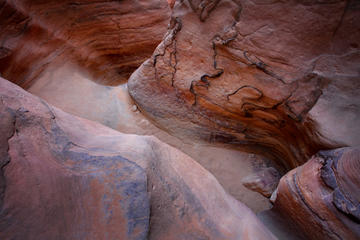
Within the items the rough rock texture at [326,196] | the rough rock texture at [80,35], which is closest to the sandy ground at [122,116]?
the rough rock texture at [80,35]

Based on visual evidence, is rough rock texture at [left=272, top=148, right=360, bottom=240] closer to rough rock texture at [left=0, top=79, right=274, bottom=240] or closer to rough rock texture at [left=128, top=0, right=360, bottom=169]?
rough rock texture at [left=128, top=0, right=360, bottom=169]

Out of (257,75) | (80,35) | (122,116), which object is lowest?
(122,116)

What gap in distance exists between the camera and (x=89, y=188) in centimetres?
95

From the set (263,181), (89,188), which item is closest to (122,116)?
(89,188)

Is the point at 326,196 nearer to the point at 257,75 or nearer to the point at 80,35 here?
the point at 257,75

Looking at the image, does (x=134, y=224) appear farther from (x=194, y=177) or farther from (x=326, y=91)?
(x=326, y=91)

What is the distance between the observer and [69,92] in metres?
2.38

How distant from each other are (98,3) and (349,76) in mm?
2945

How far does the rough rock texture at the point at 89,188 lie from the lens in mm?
818

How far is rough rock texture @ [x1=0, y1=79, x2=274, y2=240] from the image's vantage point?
82cm

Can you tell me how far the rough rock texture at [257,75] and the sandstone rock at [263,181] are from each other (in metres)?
0.18

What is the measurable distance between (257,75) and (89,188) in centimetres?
151

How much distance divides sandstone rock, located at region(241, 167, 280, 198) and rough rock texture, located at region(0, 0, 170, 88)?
2538mm

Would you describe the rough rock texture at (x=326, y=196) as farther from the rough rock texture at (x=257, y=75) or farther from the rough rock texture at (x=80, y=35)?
the rough rock texture at (x=80, y=35)
